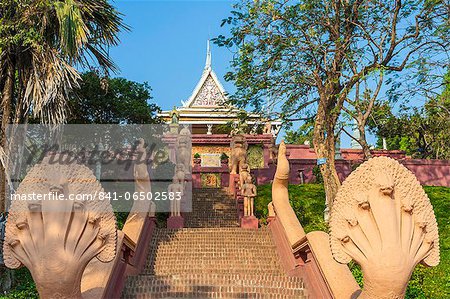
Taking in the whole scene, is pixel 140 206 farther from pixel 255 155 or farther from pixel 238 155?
pixel 255 155

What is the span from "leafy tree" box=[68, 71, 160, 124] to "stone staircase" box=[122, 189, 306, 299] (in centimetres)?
401

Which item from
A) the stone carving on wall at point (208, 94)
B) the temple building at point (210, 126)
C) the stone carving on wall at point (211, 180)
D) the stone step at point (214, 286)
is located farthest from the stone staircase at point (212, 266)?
the stone carving on wall at point (208, 94)

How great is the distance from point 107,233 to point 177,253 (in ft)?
14.3

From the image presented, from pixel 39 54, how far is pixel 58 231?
4776 mm

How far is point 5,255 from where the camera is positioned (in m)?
3.72

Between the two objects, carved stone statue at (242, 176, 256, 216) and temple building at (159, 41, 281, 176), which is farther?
temple building at (159, 41, 281, 176)

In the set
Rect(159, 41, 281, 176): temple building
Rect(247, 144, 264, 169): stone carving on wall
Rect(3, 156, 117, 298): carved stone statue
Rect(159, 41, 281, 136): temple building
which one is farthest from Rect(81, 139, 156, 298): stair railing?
Rect(159, 41, 281, 136): temple building

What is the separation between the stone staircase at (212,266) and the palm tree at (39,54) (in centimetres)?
275

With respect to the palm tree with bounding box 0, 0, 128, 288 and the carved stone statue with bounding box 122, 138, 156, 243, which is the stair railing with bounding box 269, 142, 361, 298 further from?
the palm tree with bounding box 0, 0, 128, 288

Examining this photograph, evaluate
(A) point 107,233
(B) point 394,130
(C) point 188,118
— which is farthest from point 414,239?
(C) point 188,118

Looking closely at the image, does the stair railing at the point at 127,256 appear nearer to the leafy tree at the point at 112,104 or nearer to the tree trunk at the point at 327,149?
the tree trunk at the point at 327,149

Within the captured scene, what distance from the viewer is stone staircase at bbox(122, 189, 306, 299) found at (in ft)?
19.7

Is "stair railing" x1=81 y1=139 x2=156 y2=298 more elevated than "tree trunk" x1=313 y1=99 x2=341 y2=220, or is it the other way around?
"tree trunk" x1=313 y1=99 x2=341 y2=220

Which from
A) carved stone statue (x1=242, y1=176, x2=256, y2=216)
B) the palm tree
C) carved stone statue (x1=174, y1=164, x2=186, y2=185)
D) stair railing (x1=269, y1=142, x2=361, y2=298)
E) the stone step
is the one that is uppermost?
the palm tree
